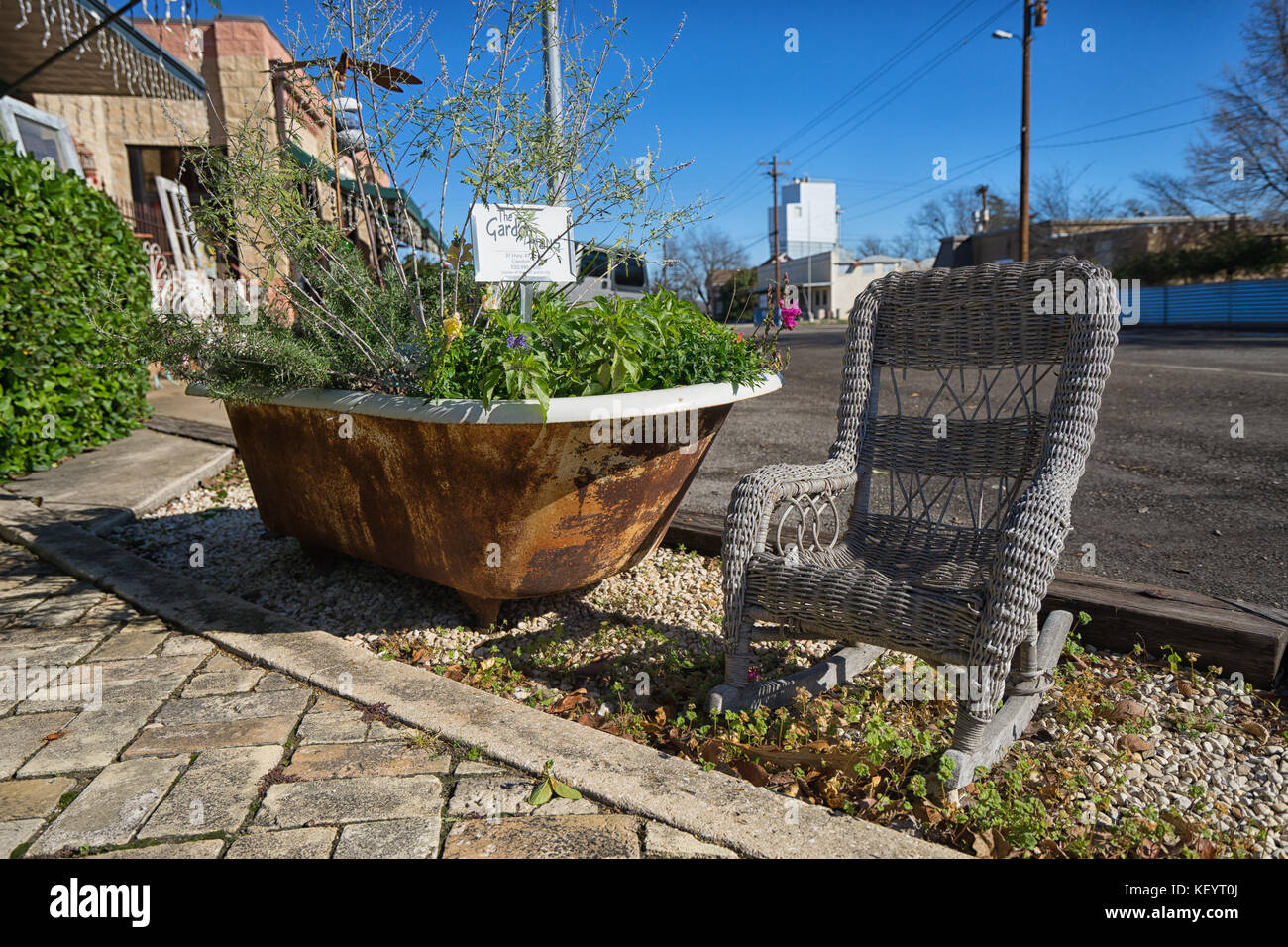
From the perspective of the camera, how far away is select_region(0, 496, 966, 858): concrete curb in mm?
1676

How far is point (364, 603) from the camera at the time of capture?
10.6 feet

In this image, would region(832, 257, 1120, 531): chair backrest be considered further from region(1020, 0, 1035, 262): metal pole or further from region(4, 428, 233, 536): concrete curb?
region(1020, 0, 1035, 262): metal pole

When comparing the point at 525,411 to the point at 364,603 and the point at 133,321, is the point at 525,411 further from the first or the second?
the point at 133,321

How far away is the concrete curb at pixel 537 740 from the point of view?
1676mm

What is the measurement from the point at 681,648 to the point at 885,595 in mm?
988

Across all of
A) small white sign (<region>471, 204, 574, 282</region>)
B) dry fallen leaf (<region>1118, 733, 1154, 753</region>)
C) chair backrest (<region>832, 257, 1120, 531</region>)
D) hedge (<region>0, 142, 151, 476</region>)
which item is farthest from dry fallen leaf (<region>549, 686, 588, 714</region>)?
hedge (<region>0, 142, 151, 476</region>)

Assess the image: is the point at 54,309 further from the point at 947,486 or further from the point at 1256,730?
the point at 1256,730

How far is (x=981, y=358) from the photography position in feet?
8.41

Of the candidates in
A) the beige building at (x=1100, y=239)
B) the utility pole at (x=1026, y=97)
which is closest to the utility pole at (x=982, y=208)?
the beige building at (x=1100, y=239)

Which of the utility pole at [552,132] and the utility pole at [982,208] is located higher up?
the utility pole at [982,208]

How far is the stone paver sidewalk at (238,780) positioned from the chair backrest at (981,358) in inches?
58.1

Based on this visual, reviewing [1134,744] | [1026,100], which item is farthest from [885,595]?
[1026,100]

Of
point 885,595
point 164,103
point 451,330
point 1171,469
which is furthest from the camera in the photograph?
point 1171,469

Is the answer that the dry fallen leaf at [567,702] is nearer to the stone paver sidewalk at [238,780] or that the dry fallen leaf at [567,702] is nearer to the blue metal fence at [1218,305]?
the stone paver sidewalk at [238,780]
